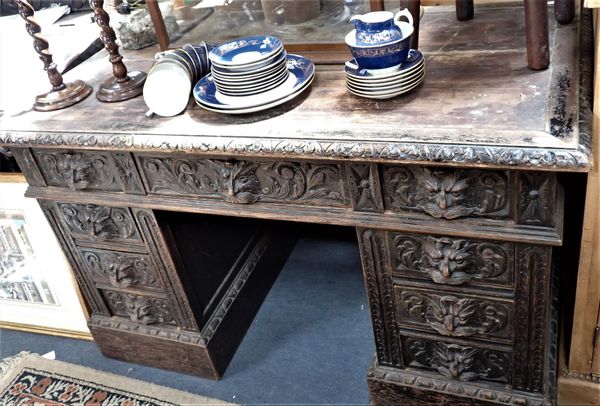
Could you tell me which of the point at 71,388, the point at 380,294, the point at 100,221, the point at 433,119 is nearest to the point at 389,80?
the point at 433,119

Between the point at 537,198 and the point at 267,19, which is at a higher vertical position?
the point at 267,19

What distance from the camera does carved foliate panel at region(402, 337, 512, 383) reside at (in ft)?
4.23

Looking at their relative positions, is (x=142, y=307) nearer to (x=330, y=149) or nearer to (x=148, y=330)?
(x=148, y=330)

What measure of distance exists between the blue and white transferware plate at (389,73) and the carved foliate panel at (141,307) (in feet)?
2.74

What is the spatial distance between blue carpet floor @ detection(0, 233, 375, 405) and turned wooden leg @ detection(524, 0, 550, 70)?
923mm

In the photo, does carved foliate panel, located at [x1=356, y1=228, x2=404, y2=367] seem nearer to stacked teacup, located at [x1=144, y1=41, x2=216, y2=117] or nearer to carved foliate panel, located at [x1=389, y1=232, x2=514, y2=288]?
carved foliate panel, located at [x1=389, y1=232, x2=514, y2=288]

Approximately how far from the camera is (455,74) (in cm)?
119

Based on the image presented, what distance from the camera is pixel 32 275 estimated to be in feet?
6.19

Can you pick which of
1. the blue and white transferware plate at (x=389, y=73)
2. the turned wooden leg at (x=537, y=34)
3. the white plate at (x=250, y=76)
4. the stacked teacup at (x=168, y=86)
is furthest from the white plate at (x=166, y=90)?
the turned wooden leg at (x=537, y=34)

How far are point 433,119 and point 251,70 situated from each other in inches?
14.6

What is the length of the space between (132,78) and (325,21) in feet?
1.56

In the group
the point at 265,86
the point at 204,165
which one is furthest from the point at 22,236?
the point at 265,86

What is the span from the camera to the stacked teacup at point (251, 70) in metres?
1.18

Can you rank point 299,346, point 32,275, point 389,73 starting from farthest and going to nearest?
point 32,275 < point 299,346 < point 389,73
